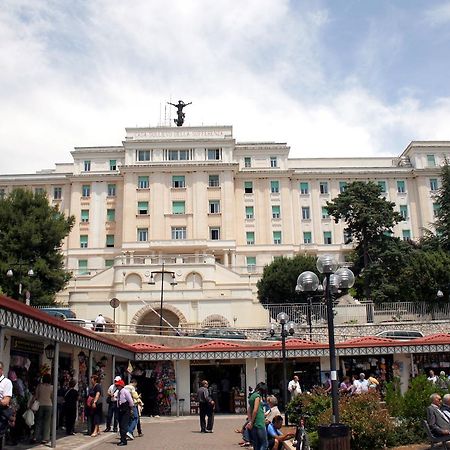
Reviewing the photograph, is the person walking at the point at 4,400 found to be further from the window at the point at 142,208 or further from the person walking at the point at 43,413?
the window at the point at 142,208

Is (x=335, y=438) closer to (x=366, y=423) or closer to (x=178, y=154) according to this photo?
(x=366, y=423)

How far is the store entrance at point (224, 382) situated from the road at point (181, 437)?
3.49 m

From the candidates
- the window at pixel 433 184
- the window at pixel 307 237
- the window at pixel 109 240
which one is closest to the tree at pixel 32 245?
the window at pixel 109 240

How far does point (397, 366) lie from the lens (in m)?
23.8

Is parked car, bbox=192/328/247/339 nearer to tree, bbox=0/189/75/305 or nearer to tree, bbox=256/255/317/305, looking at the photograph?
tree, bbox=256/255/317/305

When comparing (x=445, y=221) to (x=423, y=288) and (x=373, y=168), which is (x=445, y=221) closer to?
(x=423, y=288)

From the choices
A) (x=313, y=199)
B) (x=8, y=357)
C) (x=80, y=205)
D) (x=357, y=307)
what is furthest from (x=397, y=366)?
(x=80, y=205)

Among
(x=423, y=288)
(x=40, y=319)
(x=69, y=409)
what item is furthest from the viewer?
(x=423, y=288)

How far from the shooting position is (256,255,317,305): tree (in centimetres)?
4212

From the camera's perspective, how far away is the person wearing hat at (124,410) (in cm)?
1409

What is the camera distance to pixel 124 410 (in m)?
14.3

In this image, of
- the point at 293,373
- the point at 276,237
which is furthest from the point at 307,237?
the point at 293,373

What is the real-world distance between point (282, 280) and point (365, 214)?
7.99m

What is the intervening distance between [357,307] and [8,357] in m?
28.3
